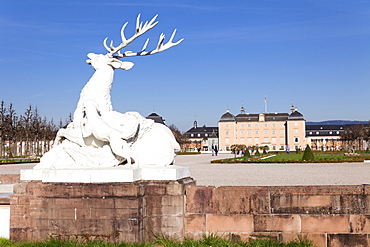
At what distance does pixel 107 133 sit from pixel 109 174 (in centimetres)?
79

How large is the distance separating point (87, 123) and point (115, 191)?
1276 mm

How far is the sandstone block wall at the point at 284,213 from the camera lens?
5.62 m

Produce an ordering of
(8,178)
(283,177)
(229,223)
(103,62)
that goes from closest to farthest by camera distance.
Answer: (229,223) < (103,62) < (8,178) < (283,177)

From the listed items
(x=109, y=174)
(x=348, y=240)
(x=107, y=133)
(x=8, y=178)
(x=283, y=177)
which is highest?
(x=107, y=133)

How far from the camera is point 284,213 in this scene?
5.74 meters

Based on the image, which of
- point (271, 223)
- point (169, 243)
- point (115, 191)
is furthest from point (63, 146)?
point (271, 223)

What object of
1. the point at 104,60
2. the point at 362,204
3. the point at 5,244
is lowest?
the point at 5,244

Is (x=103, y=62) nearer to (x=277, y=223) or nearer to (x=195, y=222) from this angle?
(x=195, y=222)

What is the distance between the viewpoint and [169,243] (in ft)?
18.6

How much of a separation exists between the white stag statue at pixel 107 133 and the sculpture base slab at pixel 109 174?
1.07 ft

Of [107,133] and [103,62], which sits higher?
[103,62]

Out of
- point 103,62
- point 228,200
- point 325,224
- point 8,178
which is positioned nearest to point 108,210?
point 228,200

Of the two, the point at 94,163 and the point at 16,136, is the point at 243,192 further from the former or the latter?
the point at 16,136

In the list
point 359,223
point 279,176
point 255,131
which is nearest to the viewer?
point 359,223
